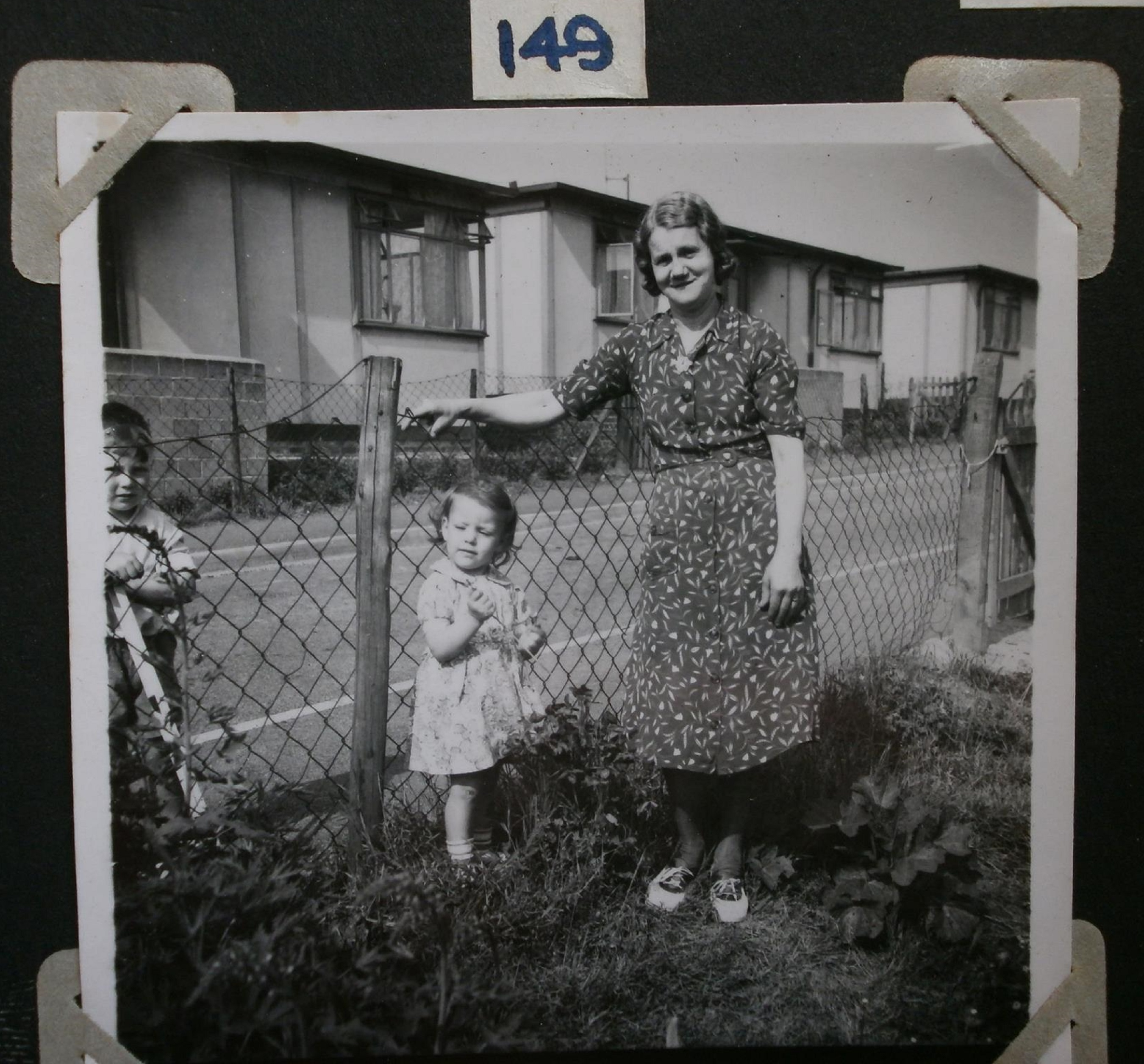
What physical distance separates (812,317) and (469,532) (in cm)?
48

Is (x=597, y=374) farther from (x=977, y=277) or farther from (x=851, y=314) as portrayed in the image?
(x=977, y=277)

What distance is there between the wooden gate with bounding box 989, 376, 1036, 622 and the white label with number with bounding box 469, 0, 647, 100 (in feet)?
1.97

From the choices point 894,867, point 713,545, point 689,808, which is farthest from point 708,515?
point 894,867

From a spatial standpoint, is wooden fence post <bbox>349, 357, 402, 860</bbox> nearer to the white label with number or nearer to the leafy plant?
the white label with number

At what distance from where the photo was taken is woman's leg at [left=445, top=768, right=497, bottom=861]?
1070 mm

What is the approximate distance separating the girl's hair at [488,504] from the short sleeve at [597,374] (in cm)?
13

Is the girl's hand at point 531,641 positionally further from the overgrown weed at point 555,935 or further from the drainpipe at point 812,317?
the drainpipe at point 812,317

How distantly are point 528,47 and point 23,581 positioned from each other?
86 centimetres

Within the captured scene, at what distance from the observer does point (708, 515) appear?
104cm

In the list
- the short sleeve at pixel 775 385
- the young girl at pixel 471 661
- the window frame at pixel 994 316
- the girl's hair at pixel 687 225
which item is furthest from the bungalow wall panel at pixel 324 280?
the window frame at pixel 994 316

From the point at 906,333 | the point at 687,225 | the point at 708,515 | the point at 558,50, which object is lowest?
the point at 708,515

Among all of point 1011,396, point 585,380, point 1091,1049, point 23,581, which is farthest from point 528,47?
point 1091,1049

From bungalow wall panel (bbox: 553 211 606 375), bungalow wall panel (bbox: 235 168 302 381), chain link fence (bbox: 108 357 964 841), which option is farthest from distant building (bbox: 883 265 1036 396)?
bungalow wall panel (bbox: 235 168 302 381)

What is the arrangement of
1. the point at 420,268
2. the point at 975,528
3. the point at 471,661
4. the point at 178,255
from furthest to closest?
1. the point at 975,528
2. the point at 420,268
3. the point at 471,661
4. the point at 178,255
